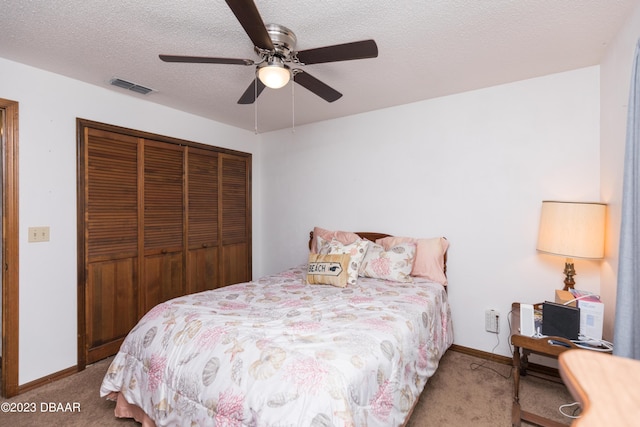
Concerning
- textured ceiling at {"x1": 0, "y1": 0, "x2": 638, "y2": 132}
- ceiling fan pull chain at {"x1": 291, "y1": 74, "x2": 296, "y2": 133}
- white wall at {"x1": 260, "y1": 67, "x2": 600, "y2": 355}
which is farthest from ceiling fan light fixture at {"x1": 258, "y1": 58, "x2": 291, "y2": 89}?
white wall at {"x1": 260, "y1": 67, "x2": 600, "y2": 355}

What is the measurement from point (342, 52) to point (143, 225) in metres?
2.53

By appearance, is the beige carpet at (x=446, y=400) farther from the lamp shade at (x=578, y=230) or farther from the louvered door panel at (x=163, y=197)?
the louvered door panel at (x=163, y=197)

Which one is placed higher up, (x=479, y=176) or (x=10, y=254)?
(x=479, y=176)

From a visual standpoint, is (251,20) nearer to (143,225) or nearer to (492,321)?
(143,225)

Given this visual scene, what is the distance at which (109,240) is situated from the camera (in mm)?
2730

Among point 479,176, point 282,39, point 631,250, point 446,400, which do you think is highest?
point 282,39

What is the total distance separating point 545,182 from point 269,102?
257 cm

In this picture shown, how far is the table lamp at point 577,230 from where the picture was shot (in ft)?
6.37

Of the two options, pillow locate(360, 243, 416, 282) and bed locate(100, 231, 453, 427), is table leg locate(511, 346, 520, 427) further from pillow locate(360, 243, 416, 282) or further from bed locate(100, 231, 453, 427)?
pillow locate(360, 243, 416, 282)

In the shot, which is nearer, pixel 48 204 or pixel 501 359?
pixel 48 204

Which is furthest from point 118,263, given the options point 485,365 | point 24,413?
point 485,365

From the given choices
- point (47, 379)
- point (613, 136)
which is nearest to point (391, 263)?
point (613, 136)

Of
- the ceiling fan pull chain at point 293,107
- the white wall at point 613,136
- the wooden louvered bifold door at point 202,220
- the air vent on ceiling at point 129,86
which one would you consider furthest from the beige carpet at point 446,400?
the ceiling fan pull chain at point 293,107

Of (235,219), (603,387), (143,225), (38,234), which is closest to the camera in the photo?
(603,387)
